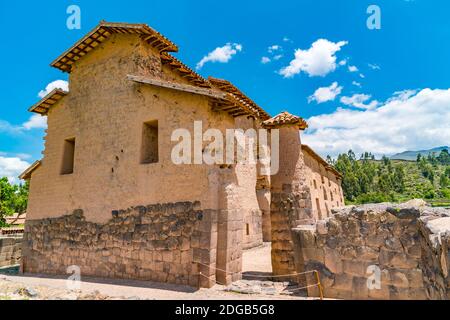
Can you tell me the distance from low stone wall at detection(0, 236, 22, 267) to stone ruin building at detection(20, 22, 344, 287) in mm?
4339

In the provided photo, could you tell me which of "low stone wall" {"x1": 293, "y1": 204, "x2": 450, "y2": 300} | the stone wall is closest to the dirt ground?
"low stone wall" {"x1": 293, "y1": 204, "x2": 450, "y2": 300}

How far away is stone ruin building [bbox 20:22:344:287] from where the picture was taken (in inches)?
301

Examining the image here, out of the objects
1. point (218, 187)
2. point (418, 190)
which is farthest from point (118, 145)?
point (418, 190)

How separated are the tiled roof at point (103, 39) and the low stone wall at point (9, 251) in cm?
952

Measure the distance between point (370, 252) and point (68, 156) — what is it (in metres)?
11.2

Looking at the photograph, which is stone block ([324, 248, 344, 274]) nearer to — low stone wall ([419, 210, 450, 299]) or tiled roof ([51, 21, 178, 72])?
low stone wall ([419, 210, 450, 299])

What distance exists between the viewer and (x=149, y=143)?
31.0 feet

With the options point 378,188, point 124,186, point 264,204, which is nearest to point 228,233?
point 124,186

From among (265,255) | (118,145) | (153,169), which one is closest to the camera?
(153,169)

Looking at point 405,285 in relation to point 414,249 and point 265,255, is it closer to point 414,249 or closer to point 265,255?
point 414,249

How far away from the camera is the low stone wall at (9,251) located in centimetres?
1440

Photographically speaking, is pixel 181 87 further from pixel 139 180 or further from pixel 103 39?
pixel 103 39

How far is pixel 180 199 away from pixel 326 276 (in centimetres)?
417
